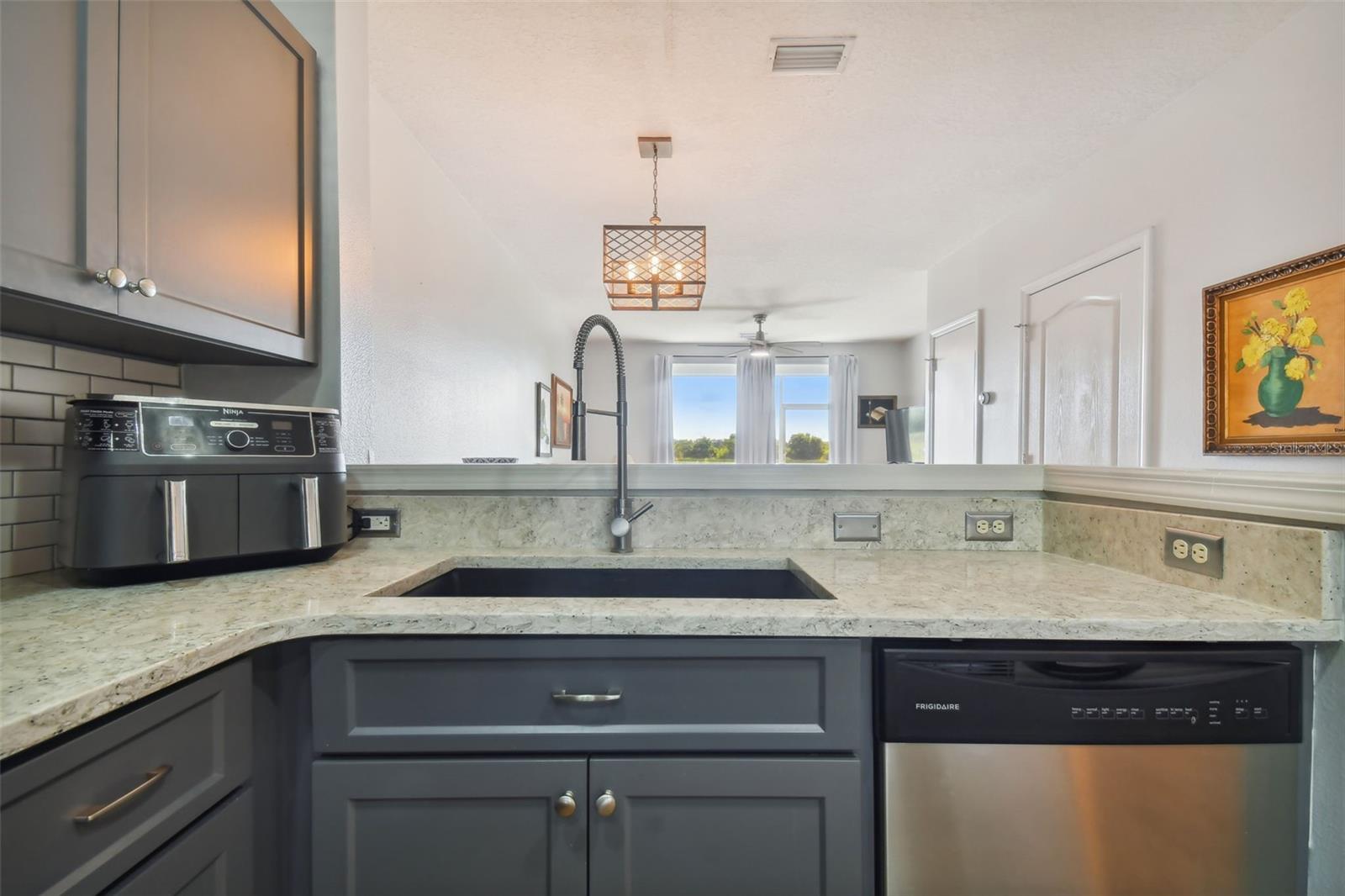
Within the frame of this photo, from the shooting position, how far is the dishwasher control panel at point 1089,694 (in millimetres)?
786

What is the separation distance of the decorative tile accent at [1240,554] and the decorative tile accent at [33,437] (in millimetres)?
2144

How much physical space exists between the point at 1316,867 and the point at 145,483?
192 cm

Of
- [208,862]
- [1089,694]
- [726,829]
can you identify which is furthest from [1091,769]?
[208,862]

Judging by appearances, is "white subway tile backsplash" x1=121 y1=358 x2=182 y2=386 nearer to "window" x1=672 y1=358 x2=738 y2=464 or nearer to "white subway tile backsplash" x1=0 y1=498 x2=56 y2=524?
"white subway tile backsplash" x1=0 y1=498 x2=56 y2=524

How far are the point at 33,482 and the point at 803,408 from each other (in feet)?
22.0

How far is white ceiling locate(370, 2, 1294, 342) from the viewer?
5.77 feet

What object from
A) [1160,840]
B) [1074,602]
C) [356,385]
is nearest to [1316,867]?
[1160,840]

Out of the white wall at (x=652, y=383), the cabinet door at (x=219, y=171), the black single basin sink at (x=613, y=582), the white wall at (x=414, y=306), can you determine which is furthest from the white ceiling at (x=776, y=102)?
the white wall at (x=652, y=383)

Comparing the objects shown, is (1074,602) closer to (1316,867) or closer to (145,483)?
(1316,867)

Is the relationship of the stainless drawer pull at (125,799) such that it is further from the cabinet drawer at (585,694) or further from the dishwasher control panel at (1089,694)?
the dishwasher control panel at (1089,694)

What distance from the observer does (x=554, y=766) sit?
0.81 meters

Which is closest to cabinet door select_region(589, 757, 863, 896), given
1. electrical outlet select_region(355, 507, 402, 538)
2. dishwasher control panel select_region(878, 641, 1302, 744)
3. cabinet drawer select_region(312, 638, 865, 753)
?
cabinet drawer select_region(312, 638, 865, 753)

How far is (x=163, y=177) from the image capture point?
98cm

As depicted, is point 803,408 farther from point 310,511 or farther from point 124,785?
point 124,785
